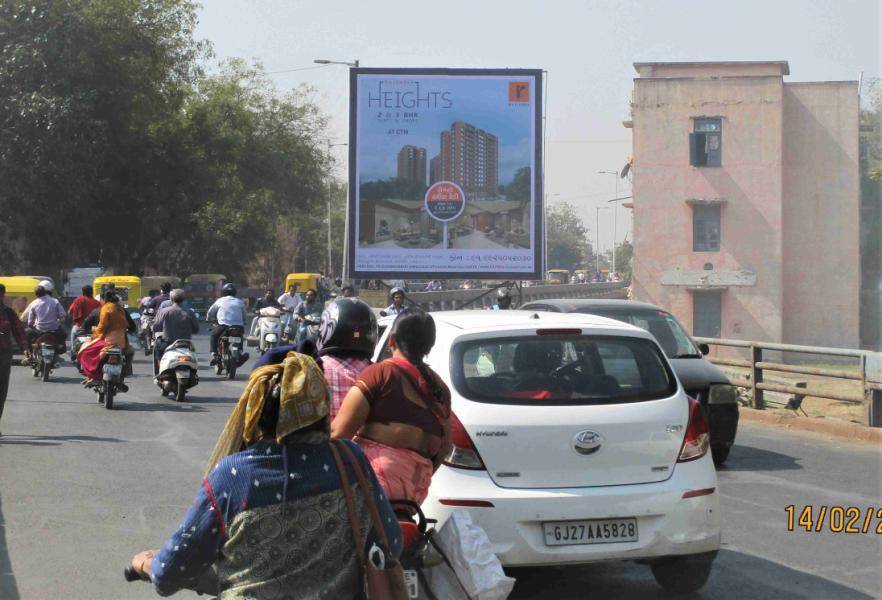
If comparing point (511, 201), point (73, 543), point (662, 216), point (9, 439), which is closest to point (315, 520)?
point (73, 543)

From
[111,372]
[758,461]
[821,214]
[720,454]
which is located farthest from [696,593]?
[821,214]

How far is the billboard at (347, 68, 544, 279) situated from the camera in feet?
72.8

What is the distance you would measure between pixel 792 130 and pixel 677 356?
1378 inches

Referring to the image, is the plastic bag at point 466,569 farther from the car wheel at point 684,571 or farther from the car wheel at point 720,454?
the car wheel at point 720,454

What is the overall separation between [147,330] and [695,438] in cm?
2065

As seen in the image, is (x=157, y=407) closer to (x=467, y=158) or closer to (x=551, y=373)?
(x=467, y=158)

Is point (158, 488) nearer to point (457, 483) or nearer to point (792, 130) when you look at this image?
point (457, 483)

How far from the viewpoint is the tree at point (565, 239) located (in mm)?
154000

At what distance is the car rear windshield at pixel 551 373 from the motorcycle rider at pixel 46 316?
15035mm

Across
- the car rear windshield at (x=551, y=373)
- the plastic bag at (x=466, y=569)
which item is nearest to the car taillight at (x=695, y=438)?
the car rear windshield at (x=551, y=373)

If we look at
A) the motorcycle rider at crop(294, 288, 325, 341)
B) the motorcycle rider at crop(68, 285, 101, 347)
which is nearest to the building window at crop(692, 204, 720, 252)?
the motorcycle rider at crop(294, 288, 325, 341)

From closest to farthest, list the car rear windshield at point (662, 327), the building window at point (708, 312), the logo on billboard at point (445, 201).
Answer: the car rear windshield at point (662, 327) < the logo on billboard at point (445, 201) < the building window at point (708, 312)

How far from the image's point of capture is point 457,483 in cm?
566

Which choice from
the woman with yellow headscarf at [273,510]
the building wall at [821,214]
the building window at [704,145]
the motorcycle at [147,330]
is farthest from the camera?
the building wall at [821,214]
